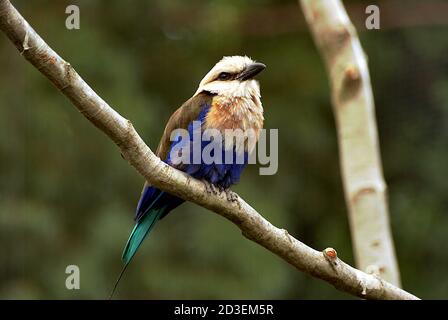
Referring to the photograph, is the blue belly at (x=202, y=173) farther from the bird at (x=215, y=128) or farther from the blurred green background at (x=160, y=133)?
the blurred green background at (x=160, y=133)

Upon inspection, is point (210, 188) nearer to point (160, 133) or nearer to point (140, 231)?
point (140, 231)

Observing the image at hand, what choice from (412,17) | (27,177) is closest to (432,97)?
(412,17)

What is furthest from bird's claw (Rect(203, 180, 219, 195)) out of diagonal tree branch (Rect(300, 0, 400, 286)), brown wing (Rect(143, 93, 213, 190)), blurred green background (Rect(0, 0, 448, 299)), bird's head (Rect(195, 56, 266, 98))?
blurred green background (Rect(0, 0, 448, 299))

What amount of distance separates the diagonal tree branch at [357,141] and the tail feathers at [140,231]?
921 millimetres

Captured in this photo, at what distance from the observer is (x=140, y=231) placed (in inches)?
130

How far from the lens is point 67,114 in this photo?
583 centimetres

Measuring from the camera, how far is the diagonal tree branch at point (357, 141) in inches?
148

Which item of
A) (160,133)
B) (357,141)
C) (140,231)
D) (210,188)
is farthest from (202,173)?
(160,133)

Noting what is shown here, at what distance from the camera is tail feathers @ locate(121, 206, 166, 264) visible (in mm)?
3295

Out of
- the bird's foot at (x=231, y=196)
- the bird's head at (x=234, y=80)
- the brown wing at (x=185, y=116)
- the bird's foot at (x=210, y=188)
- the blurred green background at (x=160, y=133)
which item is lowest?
the bird's foot at (x=231, y=196)

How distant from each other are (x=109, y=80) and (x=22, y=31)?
11.8 ft

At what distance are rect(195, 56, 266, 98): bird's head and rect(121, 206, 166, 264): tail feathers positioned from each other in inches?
19.0

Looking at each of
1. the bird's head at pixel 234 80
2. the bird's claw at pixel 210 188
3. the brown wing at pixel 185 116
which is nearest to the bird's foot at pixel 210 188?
the bird's claw at pixel 210 188

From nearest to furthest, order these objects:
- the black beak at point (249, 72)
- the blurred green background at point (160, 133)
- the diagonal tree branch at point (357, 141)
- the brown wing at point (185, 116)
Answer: the brown wing at point (185, 116)
the black beak at point (249, 72)
the diagonal tree branch at point (357, 141)
the blurred green background at point (160, 133)
